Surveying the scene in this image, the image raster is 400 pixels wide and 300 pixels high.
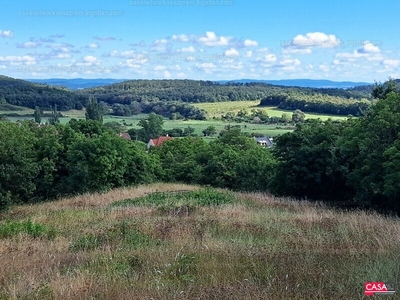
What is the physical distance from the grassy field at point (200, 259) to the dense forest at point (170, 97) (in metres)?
83.9

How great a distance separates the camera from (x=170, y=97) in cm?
15188

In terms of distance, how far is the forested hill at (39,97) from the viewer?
118938 mm

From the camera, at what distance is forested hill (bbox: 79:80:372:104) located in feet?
474

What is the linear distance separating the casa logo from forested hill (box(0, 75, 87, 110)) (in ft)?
398

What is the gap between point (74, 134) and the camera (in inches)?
1088

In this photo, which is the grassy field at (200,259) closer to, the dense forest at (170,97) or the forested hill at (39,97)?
the dense forest at (170,97)

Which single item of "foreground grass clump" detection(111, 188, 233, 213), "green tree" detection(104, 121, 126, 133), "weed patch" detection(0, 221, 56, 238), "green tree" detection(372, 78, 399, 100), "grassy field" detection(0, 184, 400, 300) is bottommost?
"green tree" detection(104, 121, 126, 133)

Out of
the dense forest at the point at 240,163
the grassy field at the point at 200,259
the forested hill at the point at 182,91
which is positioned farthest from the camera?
the forested hill at the point at 182,91

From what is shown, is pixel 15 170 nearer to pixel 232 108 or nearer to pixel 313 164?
pixel 313 164

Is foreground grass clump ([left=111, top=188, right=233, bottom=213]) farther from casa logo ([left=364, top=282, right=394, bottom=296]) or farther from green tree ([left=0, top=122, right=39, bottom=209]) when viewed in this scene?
green tree ([left=0, top=122, right=39, bottom=209])

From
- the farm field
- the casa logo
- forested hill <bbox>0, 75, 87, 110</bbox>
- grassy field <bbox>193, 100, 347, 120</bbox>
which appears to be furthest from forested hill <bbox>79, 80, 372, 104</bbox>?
the casa logo

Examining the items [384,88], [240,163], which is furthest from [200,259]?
[240,163]

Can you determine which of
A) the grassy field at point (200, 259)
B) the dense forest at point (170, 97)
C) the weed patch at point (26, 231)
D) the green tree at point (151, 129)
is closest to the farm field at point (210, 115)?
the dense forest at point (170, 97)

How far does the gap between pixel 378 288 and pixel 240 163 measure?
27.6 meters
